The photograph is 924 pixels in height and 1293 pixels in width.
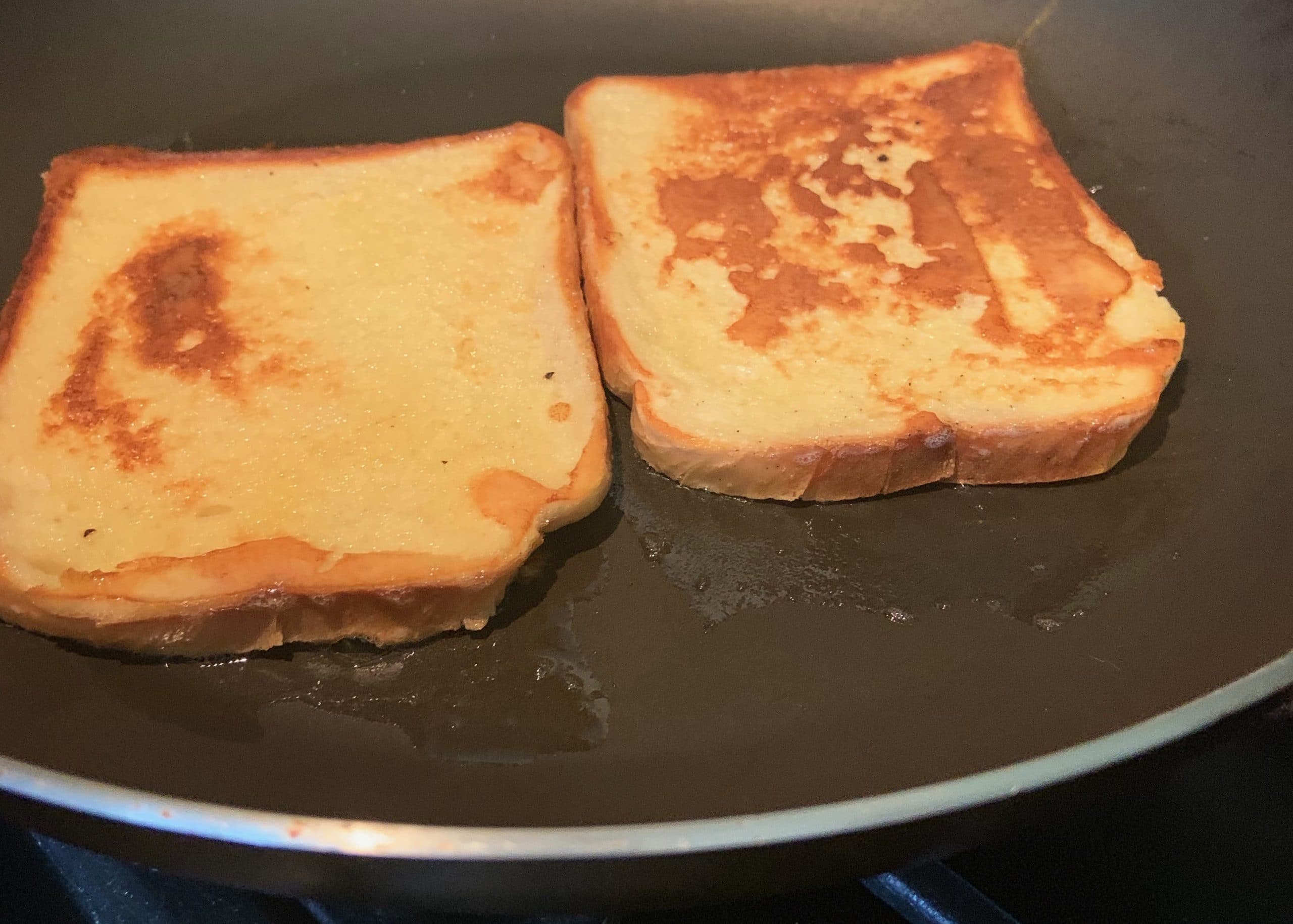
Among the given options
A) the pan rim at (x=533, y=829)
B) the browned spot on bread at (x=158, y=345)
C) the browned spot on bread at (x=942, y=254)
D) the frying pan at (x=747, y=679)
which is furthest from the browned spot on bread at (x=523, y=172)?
the pan rim at (x=533, y=829)

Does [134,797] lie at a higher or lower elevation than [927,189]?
lower

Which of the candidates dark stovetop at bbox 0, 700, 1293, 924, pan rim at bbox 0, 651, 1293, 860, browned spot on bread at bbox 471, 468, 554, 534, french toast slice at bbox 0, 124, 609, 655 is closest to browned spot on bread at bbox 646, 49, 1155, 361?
french toast slice at bbox 0, 124, 609, 655

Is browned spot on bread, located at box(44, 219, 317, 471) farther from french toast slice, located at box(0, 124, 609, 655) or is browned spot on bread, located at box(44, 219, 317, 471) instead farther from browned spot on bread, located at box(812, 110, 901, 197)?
browned spot on bread, located at box(812, 110, 901, 197)

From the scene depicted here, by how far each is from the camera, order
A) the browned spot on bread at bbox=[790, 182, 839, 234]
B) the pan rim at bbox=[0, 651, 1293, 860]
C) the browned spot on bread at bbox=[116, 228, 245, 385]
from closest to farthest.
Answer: the pan rim at bbox=[0, 651, 1293, 860]
the browned spot on bread at bbox=[116, 228, 245, 385]
the browned spot on bread at bbox=[790, 182, 839, 234]

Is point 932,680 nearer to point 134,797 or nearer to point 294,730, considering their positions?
point 294,730

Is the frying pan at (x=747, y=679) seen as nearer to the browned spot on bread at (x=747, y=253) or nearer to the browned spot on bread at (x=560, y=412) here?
the browned spot on bread at (x=560, y=412)

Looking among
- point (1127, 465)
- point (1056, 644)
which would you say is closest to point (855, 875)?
point (1056, 644)

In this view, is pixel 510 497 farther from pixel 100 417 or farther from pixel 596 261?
pixel 100 417
